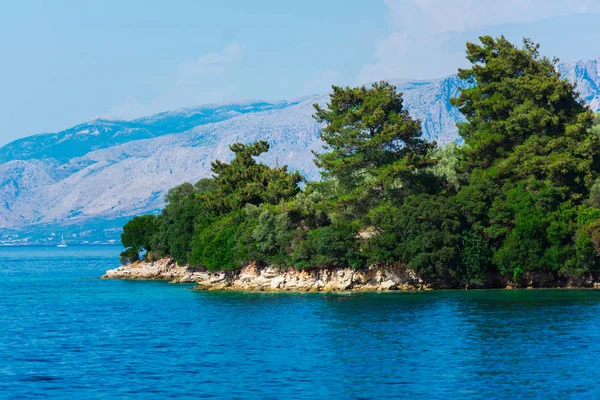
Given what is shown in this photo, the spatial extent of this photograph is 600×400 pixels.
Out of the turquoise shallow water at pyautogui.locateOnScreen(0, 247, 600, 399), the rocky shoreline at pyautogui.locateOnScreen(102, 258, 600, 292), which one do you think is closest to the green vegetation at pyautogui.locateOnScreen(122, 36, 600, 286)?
the rocky shoreline at pyautogui.locateOnScreen(102, 258, 600, 292)

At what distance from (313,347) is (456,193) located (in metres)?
39.4

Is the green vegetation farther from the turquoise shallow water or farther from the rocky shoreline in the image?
the turquoise shallow water

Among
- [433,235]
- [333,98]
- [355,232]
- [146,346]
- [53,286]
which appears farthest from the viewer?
[53,286]

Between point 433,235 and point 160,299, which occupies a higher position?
point 433,235

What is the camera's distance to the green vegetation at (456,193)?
238 feet

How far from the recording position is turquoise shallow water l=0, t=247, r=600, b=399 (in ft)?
120

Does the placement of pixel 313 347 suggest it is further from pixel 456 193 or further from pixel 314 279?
pixel 456 193

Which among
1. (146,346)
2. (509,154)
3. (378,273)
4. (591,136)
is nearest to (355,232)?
(378,273)

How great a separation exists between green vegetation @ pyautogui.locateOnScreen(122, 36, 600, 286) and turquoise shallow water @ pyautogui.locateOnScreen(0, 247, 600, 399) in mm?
3963

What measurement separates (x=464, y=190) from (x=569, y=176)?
30.7 feet

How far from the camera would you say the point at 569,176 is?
77.6 metres

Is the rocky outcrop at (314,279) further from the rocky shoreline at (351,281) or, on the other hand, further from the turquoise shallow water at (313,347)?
the turquoise shallow water at (313,347)

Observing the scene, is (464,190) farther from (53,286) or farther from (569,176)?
(53,286)

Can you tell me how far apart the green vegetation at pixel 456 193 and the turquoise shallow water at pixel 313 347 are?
3963 millimetres
